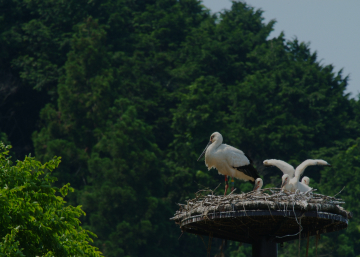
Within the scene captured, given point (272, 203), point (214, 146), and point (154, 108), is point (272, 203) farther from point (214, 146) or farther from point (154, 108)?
point (154, 108)

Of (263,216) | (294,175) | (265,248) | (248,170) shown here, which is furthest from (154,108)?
(263,216)

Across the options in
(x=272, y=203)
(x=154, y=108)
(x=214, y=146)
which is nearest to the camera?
(x=272, y=203)

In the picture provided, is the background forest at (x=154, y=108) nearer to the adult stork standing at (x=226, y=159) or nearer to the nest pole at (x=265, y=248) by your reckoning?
the adult stork standing at (x=226, y=159)

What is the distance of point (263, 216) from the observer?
10.3 metres

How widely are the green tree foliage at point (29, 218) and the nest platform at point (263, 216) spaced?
2136 mm

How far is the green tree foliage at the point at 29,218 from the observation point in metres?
9.78

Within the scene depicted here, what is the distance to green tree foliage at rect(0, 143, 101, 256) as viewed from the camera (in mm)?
9781

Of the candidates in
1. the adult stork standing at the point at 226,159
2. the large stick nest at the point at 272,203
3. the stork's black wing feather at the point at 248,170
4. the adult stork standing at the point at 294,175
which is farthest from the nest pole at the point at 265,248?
the stork's black wing feather at the point at 248,170

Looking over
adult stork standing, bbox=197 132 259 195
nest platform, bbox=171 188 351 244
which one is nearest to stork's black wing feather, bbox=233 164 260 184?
adult stork standing, bbox=197 132 259 195

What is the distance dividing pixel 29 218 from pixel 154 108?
29.7 meters

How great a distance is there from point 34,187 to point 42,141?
2501 cm

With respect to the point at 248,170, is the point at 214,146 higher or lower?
higher

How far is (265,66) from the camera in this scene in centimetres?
4253

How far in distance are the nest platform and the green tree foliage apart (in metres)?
2.14
